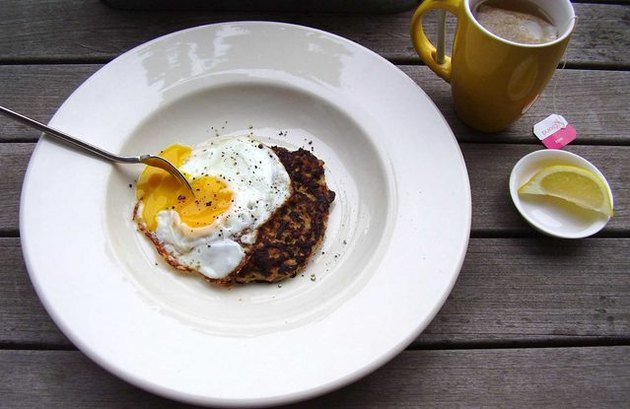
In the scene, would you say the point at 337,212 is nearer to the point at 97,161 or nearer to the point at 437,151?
the point at 437,151

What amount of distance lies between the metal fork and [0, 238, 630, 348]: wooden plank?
0.28 metres

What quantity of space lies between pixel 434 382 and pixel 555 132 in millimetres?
774

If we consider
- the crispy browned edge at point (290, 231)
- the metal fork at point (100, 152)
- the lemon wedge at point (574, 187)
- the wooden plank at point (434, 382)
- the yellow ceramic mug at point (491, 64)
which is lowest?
the wooden plank at point (434, 382)

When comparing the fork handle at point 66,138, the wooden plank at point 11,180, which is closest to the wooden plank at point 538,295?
the fork handle at point 66,138

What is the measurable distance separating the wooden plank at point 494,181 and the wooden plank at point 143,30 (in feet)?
1.09

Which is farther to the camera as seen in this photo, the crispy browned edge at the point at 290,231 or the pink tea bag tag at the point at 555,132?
the pink tea bag tag at the point at 555,132

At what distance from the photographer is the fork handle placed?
1.26 metres

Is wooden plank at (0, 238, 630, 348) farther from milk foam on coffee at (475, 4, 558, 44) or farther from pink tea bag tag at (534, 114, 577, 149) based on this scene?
milk foam on coffee at (475, 4, 558, 44)

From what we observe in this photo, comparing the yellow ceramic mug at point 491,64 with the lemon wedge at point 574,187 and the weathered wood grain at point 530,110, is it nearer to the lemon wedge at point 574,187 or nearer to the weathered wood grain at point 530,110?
the weathered wood grain at point 530,110

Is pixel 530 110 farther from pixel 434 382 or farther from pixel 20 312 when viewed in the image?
pixel 20 312

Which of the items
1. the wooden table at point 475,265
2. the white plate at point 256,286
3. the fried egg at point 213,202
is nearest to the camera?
the white plate at point 256,286

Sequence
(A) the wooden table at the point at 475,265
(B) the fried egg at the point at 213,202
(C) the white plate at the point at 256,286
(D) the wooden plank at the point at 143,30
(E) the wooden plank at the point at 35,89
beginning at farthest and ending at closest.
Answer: (D) the wooden plank at the point at 143,30
(E) the wooden plank at the point at 35,89
(B) the fried egg at the point at 213,202
(A) the wooden table at the point at 475,265
(C) the white plate at the point at 256,286

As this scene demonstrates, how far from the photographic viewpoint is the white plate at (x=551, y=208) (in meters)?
1.31

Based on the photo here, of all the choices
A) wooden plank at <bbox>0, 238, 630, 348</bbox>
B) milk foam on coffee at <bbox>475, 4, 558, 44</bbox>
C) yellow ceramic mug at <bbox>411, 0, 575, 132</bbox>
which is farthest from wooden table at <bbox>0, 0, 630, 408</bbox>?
milk foam on coffee at <bbox>475, 4, 558, 44</bbox>
